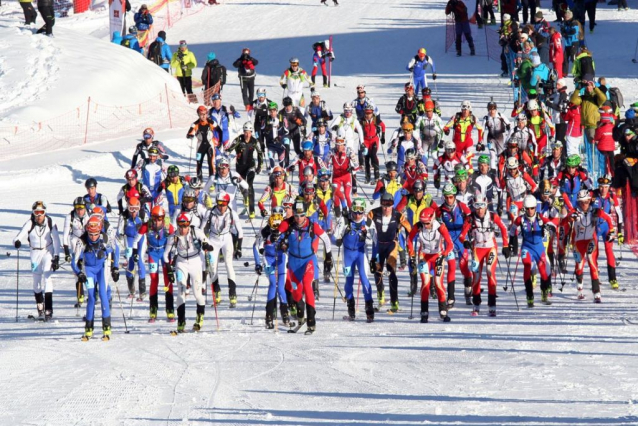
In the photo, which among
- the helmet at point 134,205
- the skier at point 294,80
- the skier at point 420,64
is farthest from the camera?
the skier at point 420,64

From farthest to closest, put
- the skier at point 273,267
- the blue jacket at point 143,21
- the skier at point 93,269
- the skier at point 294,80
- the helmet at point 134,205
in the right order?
the blue jacket at point 143,21
the skier at point 294,80
the helmet at point 134,205
the skier at point 273,267
the skier at point 93,269

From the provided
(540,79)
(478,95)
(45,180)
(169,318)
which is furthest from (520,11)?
(169,318)

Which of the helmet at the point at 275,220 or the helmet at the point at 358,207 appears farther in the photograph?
the helmet at the point at 358,207

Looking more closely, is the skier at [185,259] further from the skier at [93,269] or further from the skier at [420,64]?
the skier at [420,64]

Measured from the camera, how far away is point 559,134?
2584 cm

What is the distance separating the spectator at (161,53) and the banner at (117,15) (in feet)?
5.95

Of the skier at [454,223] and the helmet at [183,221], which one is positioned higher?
the helmet at [183,221]

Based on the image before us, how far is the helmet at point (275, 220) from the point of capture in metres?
18.2

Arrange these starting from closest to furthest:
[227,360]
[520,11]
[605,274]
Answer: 1. [227,360]
2. [605,274]
3. [520,11]

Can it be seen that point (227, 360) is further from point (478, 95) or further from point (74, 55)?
point (74, 55)

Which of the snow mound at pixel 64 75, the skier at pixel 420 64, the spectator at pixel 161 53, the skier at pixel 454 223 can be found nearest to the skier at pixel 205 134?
the snow mound at pixel 64 75

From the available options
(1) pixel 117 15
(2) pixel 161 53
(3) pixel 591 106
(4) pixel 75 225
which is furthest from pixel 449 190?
(1) pixel 117 15

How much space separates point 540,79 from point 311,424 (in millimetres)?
15975

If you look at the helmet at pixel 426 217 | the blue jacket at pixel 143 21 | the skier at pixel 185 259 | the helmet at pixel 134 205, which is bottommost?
the skier at pixel 185 259
